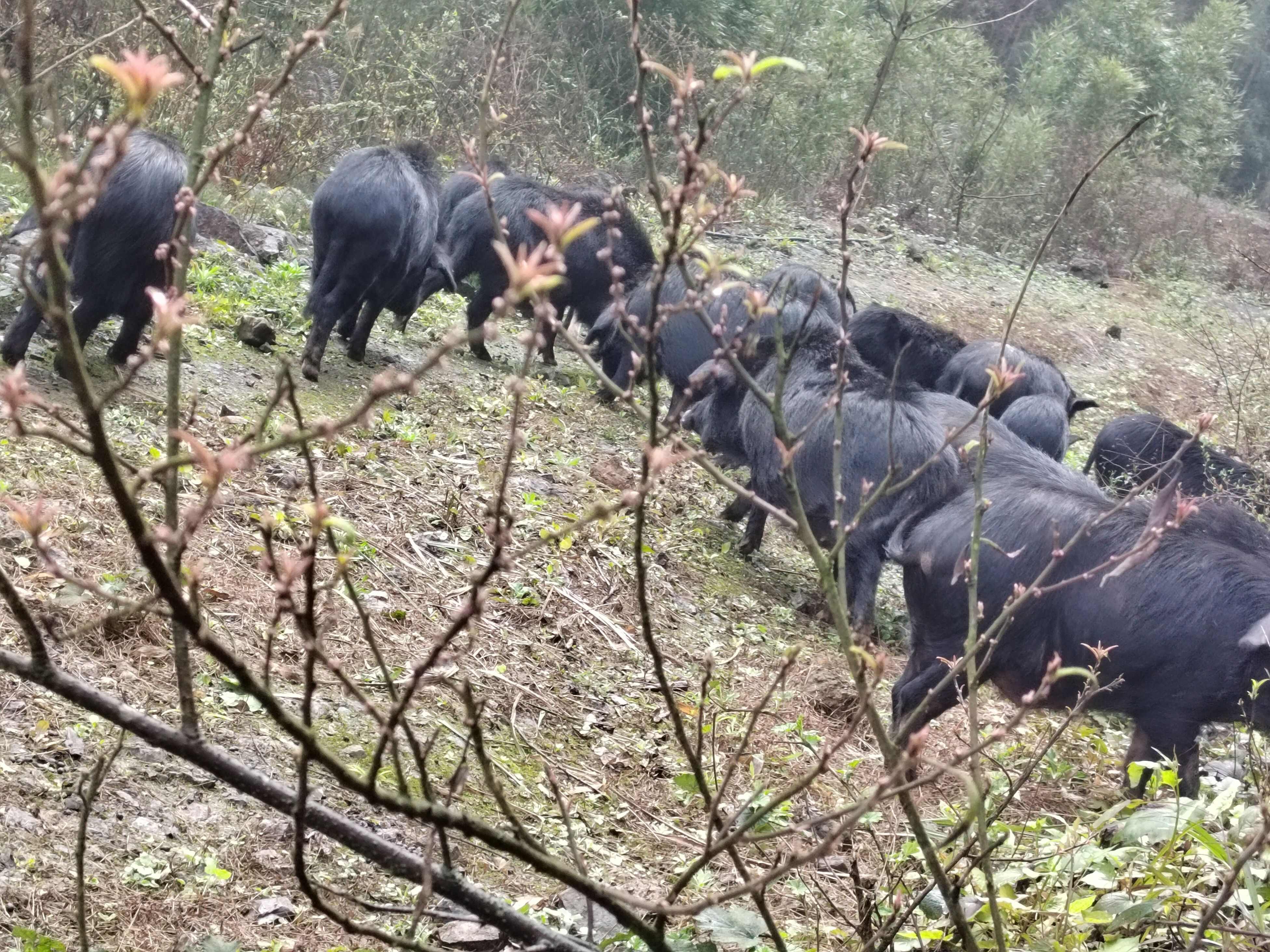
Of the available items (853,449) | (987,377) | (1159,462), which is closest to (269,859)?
(853,449)

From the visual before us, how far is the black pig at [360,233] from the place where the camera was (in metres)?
7.09

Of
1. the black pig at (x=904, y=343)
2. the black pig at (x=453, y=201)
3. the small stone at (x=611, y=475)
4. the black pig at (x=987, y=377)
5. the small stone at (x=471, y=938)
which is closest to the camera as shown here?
the small stone at (x=471, y=938)

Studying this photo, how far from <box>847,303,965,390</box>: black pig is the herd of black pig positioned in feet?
0.07

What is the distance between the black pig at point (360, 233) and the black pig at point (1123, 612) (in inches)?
155

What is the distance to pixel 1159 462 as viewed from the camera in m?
8.91

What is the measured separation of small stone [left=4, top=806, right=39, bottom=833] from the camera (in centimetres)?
297

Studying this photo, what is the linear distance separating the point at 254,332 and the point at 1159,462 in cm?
647

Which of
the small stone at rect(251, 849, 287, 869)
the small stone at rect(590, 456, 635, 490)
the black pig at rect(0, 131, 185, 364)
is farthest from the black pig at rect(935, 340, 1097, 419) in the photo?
the small stone at rect(251, 849, 287, 869)

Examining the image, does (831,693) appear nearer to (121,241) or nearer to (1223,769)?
(1223,769)

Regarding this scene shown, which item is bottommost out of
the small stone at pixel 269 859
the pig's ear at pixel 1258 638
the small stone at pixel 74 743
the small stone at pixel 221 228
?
the small stone at pixel 269 859

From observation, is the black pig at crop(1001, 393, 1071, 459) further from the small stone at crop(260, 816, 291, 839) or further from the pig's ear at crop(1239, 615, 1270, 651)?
the small stone at crop(260, 816, 291, 839)

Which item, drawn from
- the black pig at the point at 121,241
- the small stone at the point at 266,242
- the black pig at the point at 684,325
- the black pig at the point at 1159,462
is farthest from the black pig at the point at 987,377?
the black pig at the point at 121,241

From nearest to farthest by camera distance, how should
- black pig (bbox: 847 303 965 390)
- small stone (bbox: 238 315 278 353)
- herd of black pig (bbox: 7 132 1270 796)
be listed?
1. herd of black pig (bbox: 7 132 1270 796)
2. small stone (bbox: 238 315 278 353)
3. black pig (bbox: 847 303 965 390)

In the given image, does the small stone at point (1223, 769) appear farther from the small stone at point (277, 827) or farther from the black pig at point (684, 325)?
the small stone at point (277, 827)
